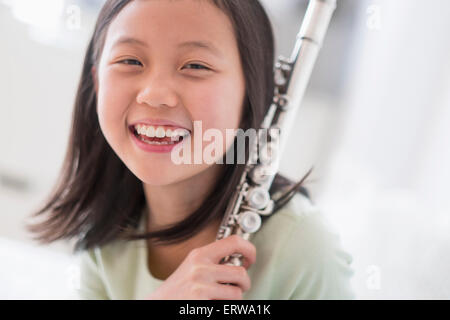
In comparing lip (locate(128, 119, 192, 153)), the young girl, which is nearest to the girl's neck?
the young girl

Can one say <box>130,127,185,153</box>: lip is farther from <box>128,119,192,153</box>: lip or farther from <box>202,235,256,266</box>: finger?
<box>202,235,256,266</box>: finger

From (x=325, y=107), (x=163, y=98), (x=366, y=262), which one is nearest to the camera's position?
(x=163, y=98)

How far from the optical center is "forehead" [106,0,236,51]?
0.41 m

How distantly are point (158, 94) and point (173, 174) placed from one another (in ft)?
0.31

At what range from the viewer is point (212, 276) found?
43 cm

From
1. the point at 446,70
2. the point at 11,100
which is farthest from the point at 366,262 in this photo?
the point at 11,100

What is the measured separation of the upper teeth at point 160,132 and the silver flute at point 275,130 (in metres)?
0.09

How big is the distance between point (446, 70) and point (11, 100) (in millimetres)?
825

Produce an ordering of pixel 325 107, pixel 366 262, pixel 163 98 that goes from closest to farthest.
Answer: pixel 163 98
pixel 366 262
pixel 325 107

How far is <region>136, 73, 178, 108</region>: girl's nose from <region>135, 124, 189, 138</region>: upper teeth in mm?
30

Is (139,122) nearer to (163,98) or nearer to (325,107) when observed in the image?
(163,98)

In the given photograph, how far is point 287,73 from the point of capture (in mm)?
452

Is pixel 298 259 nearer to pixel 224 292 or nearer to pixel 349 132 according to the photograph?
pixel 224 292

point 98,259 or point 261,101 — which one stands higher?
point 261,101
